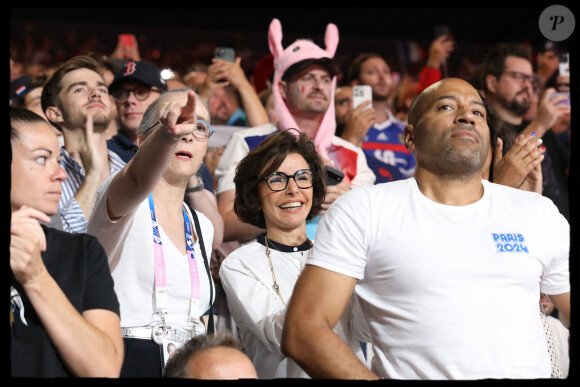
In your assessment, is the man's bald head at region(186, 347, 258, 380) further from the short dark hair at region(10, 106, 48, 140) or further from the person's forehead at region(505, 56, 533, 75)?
the person's forehead at region(505, 56, 533, 75)

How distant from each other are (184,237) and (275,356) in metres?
0.51

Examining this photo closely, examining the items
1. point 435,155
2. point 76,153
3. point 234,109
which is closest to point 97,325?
point 435,155

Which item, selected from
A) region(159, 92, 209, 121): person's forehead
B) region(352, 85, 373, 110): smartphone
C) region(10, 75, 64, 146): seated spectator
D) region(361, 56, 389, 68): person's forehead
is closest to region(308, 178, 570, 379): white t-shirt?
region(159, 92, 209, 121): person's forehead

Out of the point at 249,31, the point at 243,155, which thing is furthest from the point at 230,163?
the point at 249,31

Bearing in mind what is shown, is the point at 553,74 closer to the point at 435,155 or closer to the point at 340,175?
the point at 340,175

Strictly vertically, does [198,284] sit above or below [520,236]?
below

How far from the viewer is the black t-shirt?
1745mm

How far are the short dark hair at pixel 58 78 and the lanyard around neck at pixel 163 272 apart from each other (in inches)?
A: 37.1

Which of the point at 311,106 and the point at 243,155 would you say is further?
the point at 311,106

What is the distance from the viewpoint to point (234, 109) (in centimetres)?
480

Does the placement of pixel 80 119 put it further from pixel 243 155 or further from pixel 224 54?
pixel 224 54

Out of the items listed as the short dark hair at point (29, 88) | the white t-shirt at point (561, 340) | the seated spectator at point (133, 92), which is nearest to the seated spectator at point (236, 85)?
the seated spectator at point (133, 92)

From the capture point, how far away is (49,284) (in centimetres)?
172

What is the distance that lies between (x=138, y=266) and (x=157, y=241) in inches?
4.2
